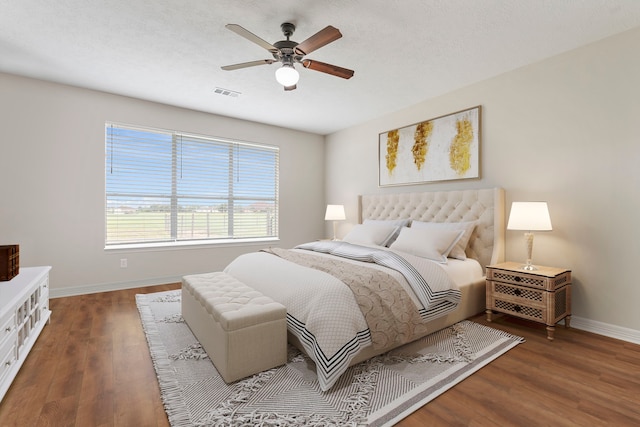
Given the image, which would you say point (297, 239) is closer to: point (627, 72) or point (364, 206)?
point (364, 206)

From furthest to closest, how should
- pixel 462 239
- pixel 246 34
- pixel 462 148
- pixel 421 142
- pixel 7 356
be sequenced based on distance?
1. pixel 421 142
2. pixel 462 148
3. pixel 462 239
4. pixel 246 34
5. pixel 7 356

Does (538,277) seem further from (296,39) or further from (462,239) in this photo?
(296,39)

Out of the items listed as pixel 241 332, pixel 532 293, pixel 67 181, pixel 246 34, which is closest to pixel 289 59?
pixel 246 34

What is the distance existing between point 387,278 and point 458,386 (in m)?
0.81

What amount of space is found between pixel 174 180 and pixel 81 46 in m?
2.07

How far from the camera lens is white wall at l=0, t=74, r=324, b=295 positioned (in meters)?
3.46

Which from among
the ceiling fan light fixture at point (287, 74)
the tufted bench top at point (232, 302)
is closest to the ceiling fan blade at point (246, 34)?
the ceiling fan light fixture at point (287, 74)

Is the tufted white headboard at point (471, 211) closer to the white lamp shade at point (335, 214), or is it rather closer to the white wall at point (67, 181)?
the white lamp shade at point (335, 214)

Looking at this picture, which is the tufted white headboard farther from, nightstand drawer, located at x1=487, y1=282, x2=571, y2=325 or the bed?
nightstand drawer, located at x1=487, y1=282, x2=571, y2=325

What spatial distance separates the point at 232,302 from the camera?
2143 millimetres

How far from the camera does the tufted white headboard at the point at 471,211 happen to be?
10.6 ft

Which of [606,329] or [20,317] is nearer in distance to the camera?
[20,317]

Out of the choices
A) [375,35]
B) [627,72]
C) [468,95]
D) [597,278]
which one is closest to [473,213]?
[597,278]

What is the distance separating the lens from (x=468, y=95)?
3629 mm
